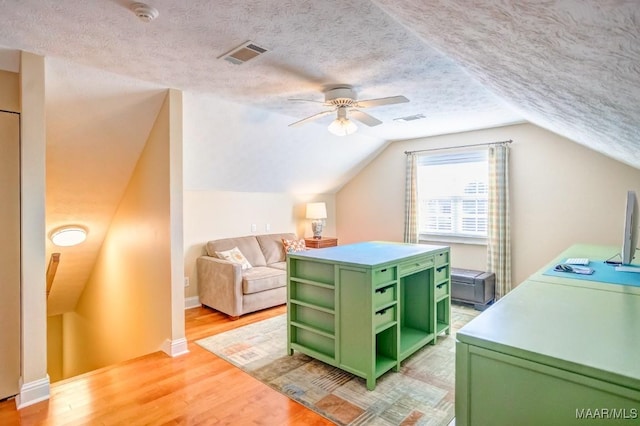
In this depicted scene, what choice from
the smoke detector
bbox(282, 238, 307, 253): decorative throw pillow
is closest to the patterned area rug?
bbox(282, 238, 307, 253): decorative throw pillow

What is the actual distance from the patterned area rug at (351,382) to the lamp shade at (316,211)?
103 inches

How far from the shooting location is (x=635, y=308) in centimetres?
A: 145

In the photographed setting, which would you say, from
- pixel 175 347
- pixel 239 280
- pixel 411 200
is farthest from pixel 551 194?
pixel 175 347

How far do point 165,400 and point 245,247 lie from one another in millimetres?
2599

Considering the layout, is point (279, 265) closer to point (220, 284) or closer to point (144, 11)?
point (220, 284)

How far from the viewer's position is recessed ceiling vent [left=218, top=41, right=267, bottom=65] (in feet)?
7.38

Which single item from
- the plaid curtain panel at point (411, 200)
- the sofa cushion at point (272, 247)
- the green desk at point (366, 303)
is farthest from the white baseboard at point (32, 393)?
the plaid curtain panel at point (411, 200)

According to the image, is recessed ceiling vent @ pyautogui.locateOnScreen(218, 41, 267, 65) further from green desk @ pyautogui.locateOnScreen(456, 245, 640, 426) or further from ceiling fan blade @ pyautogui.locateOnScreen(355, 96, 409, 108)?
green desk @ pyautogui.locateOnScreen(456, 245, 640, 426)

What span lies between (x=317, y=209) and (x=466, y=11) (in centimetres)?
472

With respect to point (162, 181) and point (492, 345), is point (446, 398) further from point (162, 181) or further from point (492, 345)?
point (162, 181)

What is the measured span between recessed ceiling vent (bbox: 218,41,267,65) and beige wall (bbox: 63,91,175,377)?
995 mm

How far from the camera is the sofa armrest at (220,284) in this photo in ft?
13.0

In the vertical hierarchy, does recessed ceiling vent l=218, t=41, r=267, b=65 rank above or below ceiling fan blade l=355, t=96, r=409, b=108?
above

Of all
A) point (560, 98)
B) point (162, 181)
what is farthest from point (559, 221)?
point (162, 181)
